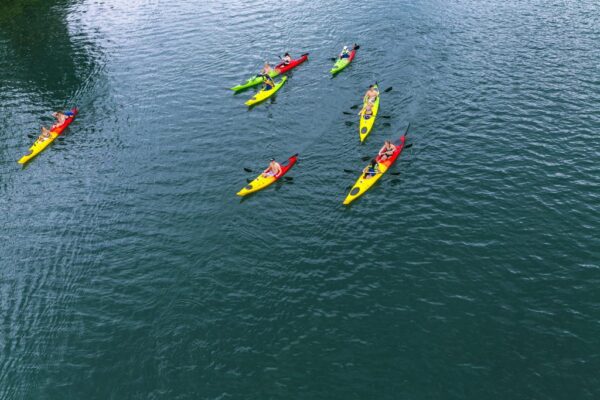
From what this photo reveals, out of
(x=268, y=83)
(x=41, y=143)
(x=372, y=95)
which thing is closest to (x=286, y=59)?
(x=268, y=83)

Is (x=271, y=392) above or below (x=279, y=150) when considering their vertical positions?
below

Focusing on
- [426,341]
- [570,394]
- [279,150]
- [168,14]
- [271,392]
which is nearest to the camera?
[570,394]

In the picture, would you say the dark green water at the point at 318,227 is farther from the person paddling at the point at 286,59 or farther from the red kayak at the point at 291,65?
the person paddling at the point at 286,59

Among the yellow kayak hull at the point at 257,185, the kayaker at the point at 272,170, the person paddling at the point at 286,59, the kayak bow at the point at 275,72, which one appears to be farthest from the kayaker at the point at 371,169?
the person paddling at the point at 286,59

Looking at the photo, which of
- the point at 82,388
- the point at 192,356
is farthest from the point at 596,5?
the point at 82,388

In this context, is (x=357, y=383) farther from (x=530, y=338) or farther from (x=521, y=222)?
(x=521, y=222)

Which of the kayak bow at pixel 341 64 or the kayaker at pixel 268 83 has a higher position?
the kayak bow at pixel 341 64
